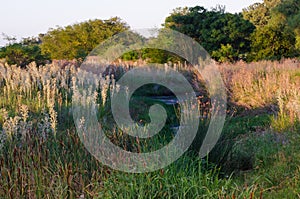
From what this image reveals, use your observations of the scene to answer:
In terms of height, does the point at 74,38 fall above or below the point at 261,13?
below

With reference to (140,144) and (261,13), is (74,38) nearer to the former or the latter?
(140,144)

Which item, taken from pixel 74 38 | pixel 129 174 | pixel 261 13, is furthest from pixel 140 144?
pixel 261 13

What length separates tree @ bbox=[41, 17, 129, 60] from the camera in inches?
902

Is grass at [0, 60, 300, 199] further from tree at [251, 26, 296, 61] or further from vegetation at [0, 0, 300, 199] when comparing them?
tree at [251, 26, 296, 61]

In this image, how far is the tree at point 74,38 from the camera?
22922mm

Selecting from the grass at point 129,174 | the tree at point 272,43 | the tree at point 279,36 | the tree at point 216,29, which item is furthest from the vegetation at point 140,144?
the tree at point 216,29

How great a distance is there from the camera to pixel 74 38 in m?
24.1

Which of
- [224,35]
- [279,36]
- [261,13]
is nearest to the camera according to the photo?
[279,36]

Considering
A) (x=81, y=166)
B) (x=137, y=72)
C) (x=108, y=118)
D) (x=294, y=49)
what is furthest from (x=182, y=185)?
(x=294, y=49)

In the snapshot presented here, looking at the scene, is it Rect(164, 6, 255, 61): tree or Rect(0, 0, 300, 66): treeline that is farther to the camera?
Rect(164, 6, 255, 61): tree

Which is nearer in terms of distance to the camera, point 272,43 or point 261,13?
point 272,43

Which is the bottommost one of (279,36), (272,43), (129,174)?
(129,174)

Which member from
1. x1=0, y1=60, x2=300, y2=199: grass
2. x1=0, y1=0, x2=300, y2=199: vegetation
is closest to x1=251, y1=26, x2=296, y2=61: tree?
x1=0, y1=0, x2=300, y2=199: vegetation

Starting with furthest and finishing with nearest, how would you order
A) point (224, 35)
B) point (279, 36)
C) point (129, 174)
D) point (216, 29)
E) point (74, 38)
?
point (74, 38) < point (216, 29) < point (224, 35) < point (279, 36) < point (129, 174)
